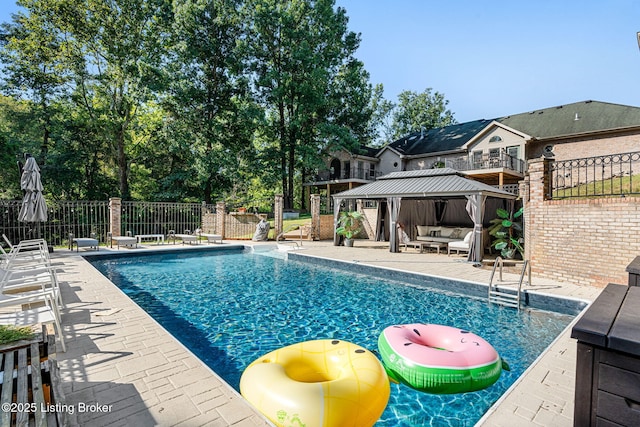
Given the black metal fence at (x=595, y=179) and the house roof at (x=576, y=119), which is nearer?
the black metal fence at (x=595, y=179)

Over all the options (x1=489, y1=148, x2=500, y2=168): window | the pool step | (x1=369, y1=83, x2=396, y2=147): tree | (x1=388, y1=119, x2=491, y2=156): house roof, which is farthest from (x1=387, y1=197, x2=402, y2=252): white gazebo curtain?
(x1=369, y1=83, x2=396, y2=147): tree

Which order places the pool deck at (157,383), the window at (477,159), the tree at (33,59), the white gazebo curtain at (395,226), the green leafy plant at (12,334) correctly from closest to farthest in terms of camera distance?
1. the pool deck at (157,383)
2. the green leafy plant at (12,334)
3. the white gazebo curtain at (395,226)
4. the tree at (33,59)
5. the window at (477,159)

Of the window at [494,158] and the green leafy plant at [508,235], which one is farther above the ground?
the window at [494,158]

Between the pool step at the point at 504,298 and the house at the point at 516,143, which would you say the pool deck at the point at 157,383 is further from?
the house at the point at 516,143

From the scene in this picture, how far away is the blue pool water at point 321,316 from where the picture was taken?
3.45 metres

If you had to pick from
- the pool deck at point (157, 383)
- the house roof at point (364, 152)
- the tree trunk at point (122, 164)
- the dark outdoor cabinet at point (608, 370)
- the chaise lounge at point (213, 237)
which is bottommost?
the pool deck at point (157, 383)

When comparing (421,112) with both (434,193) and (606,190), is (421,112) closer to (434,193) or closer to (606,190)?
(606,190)

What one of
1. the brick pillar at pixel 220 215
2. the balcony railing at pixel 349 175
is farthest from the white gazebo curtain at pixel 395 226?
the balcony railing at pixel 349 175

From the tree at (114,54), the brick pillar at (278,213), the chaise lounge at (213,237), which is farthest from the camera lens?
the tree at (114,54)

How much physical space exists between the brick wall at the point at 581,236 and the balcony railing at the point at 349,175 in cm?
2109

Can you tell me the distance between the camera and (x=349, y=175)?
29016 millimetres

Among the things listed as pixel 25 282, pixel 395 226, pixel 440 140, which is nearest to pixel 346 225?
pixel 395 226

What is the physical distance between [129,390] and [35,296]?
2200 millimetres

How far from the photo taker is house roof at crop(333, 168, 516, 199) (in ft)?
35.8
